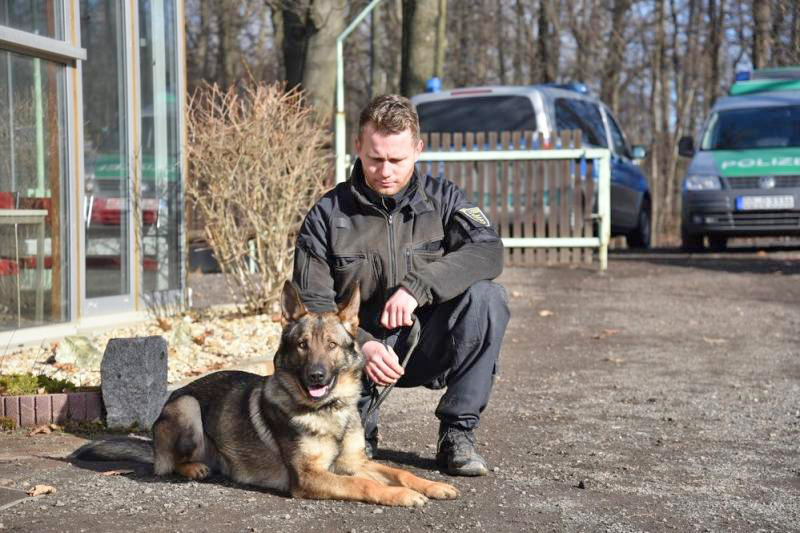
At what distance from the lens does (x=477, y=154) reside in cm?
1500

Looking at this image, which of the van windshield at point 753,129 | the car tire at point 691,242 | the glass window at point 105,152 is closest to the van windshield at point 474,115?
the van windshield at point 753,129

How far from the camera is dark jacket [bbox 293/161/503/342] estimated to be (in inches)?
202

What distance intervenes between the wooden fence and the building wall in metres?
A: 5.50

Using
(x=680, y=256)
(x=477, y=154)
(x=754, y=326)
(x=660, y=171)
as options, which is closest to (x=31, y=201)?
(x=754, y=326)

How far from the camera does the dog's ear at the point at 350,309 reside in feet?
15.6

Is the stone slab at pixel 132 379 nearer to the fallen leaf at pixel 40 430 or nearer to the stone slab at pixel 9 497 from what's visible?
the fallen leaf at pixel 40 430

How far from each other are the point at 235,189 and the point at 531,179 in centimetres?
641

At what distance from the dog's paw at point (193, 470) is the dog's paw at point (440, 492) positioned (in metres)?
1.09

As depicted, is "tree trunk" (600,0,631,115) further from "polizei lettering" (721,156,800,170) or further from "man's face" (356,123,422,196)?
"man's face" (356,123,422,196)

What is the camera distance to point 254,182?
957 centimetres

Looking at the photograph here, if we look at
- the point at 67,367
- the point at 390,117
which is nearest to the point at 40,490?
the point at 390,117

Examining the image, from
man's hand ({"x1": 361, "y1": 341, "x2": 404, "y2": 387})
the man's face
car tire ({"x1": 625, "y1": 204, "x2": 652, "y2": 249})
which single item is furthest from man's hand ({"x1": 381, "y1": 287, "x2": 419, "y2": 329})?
car tire ({"x1": 625, "y1": 204, "x2": 652, "y2": 249})

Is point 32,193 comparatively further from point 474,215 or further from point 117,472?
point 474,215

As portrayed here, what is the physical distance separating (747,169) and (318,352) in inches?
501
